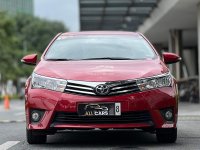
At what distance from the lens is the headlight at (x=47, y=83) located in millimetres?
7219

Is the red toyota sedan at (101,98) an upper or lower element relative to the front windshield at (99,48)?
lower

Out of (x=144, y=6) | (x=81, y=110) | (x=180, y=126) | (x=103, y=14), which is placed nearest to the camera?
(x=81, y=110)

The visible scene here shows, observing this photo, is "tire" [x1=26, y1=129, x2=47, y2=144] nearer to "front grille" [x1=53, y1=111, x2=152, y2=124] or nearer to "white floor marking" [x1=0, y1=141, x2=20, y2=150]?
"white floor marking" [x1=0, y1=141, x2=20, y2=150]

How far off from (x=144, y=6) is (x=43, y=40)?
72552 millimetres

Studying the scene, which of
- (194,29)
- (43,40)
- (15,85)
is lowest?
(15,85)

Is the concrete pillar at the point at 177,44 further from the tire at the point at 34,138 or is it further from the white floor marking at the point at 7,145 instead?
the tire at the point at 34,138

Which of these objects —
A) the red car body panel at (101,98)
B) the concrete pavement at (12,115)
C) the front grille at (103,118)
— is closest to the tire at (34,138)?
the red car body panel at (101,98)

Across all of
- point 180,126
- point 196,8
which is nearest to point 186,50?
point 196,8

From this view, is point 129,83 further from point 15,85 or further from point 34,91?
point 15,85

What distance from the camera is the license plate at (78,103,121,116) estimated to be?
708cm

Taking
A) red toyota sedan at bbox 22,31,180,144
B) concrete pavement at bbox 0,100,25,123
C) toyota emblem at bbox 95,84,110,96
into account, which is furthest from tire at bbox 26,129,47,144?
concrete pavement at bbox 0,100,25,123

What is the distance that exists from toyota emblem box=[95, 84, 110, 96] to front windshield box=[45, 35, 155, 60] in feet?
3.39

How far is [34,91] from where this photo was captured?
737cm

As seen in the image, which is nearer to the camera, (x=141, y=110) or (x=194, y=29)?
(x=141, y=110)
